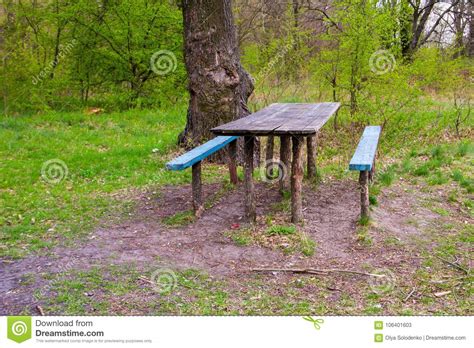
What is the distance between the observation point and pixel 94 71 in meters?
13.8

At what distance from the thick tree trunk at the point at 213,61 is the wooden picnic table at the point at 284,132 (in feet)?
4.74

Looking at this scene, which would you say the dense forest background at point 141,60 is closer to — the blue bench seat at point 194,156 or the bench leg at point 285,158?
the bench leg at point 285,158

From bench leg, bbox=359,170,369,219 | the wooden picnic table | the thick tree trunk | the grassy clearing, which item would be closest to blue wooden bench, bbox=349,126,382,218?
bench leg, bbox=359,170,369,219

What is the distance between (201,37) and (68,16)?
19.1 ft

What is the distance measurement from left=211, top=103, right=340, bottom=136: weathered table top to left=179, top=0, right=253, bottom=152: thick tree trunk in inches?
39.2

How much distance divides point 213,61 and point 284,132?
11.6 ft

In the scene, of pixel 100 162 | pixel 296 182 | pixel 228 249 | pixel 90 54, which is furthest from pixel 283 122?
pixel 90 54

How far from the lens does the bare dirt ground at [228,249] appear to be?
4.46 meters

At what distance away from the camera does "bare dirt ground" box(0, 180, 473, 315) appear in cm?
446

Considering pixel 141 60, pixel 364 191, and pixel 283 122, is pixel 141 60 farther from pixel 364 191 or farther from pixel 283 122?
pixel 364 191

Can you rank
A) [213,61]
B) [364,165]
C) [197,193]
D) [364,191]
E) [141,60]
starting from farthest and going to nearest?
[141,60]
[213,61]
[197,193]
[364,191]
[364,165]

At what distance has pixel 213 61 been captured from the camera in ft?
26.8

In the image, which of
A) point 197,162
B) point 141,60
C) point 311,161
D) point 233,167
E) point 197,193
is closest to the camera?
point 197,162

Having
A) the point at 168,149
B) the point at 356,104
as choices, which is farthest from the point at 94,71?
the point at 356,104
